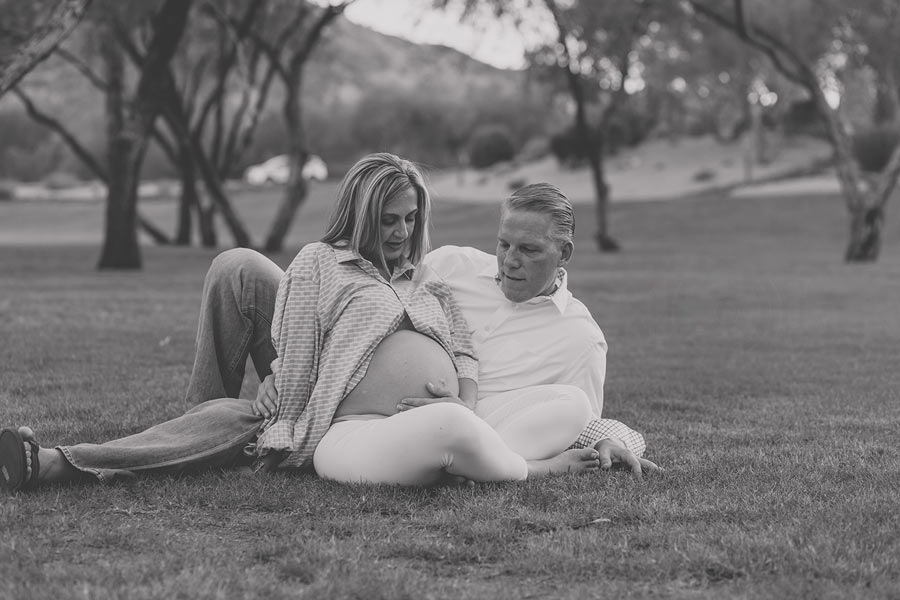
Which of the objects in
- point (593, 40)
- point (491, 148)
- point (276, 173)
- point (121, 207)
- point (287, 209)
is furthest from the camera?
point (276, 173)

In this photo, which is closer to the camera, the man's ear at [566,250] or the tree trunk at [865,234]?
the man's ear at [566,250]

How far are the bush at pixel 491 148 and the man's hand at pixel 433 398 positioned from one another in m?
54.9

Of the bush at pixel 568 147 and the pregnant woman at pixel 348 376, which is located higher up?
the bush at pixel 568 147

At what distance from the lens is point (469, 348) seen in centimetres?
496

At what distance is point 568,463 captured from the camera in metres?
4.84

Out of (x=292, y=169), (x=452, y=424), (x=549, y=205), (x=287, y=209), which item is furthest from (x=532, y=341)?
(x=292, y=169)

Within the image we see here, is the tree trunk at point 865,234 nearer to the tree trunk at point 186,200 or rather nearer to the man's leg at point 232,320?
the tree trunk at point 186,200

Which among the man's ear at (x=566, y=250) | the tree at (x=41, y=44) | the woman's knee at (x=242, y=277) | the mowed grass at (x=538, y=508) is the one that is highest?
the tree at (x=41, y=44)

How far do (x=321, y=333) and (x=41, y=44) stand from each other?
23.4 ft

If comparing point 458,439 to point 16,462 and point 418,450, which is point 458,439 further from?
point 16,462

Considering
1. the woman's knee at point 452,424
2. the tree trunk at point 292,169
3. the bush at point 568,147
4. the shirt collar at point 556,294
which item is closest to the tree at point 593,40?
the tree trunk at point 292,169

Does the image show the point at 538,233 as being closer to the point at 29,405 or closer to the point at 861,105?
the point at 29,405

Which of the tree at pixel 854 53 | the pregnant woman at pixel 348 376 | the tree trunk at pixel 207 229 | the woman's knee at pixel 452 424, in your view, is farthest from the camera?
the tree trunk at pixel 207 229

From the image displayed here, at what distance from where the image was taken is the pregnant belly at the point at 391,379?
4.62m
